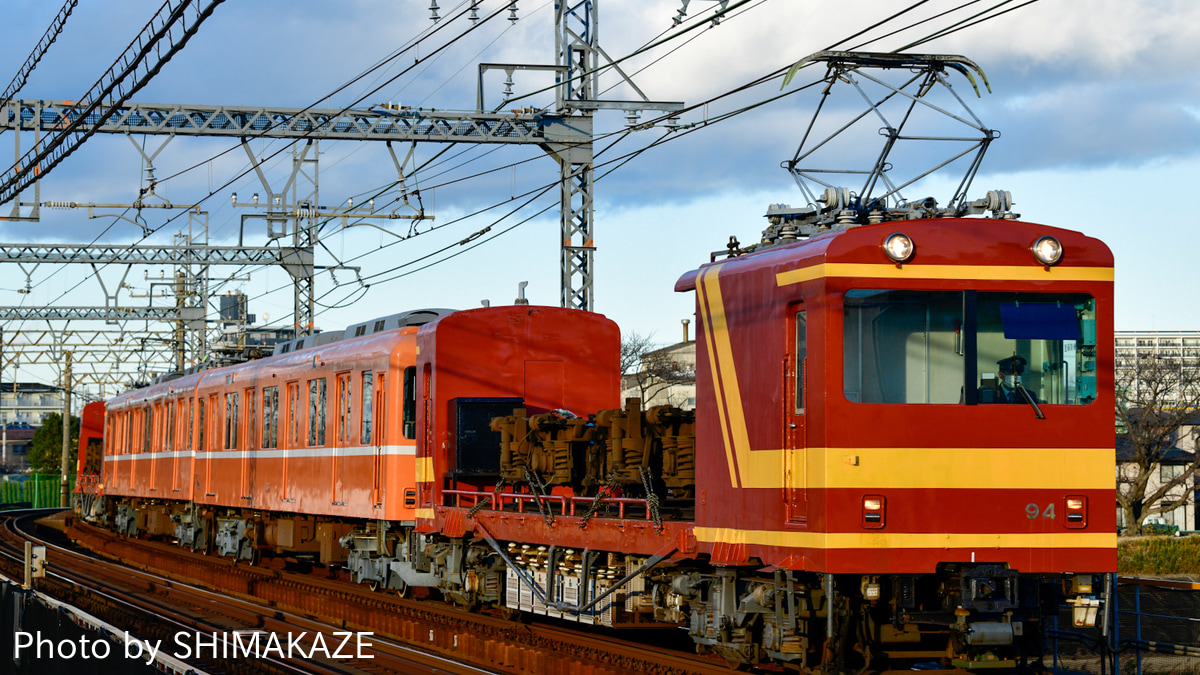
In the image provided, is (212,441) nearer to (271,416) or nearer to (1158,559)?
(271,416)

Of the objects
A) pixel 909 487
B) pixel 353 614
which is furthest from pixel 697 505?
pixel 353 614

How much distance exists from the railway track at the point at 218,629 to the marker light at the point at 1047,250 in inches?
253

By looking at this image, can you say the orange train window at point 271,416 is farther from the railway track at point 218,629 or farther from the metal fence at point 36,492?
the metal fence at point 36,492

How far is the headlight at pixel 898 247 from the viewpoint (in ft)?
35.0

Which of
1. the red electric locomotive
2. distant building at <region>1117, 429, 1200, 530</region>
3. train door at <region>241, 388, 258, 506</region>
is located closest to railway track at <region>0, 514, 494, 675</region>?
train door at <region>241, 388, 258, 506</region>

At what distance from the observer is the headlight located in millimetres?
10656

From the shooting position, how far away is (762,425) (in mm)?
11141

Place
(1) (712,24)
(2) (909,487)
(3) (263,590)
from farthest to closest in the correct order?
(3) (263,590) < (1) (712,24) < (2) (909,487)

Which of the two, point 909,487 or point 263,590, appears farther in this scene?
point 263,590

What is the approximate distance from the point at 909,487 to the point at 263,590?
43.2 feet

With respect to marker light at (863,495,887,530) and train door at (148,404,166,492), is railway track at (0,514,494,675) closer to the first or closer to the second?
marker light at (863,495,887,530)

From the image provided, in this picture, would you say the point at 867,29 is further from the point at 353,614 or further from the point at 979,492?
the point at 353,614

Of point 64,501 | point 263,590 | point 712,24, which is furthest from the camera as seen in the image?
point 64,501

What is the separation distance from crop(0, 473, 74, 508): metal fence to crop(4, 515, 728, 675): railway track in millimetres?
52321
